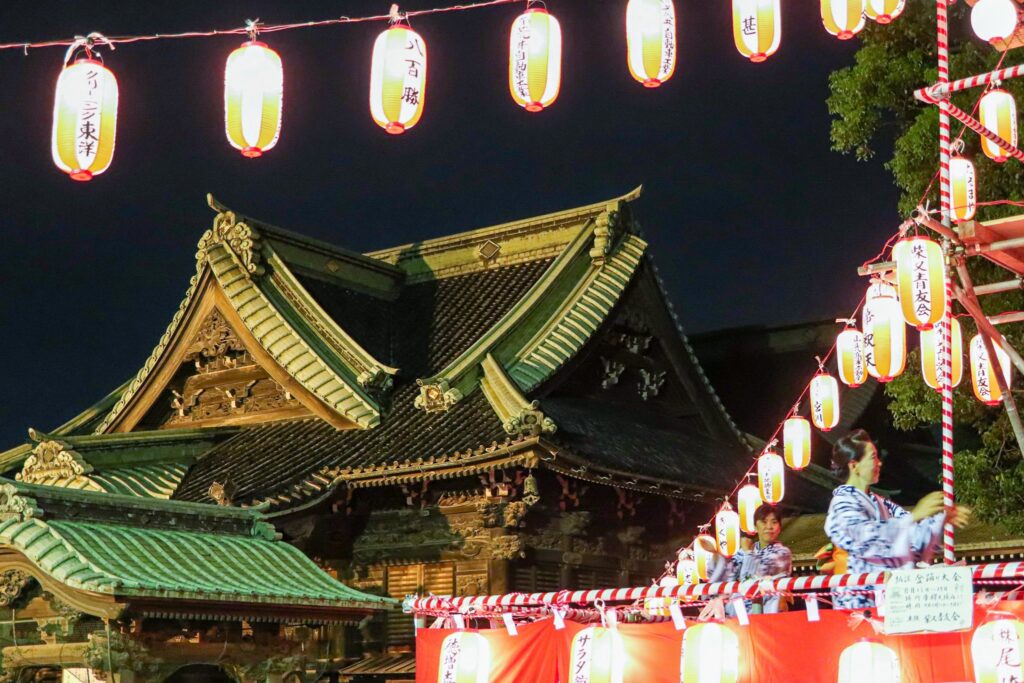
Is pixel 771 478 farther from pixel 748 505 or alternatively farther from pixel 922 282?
pixel 922 282

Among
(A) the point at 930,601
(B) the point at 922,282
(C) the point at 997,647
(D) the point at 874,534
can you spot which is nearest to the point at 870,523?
(D) the point at 874,534

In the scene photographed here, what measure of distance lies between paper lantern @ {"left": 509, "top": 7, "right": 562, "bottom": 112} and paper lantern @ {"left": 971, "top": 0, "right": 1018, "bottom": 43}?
4054 millimetres

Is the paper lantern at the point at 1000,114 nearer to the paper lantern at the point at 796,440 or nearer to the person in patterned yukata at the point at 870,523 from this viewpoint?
the paper lantern at the point at 796,440

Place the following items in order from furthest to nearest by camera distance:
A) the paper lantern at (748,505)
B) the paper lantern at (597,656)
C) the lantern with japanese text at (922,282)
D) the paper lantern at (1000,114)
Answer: the paper lantern at (748,505), the paper lantern at (1000,114), the lantern with japanese text at (922,282), the paper lantern at (597,656)

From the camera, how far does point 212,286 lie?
21.2m

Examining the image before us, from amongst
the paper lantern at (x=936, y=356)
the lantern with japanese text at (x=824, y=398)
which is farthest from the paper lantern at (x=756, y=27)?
the lantern with japanese text at (x=824, y=398)

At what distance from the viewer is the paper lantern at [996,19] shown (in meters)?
11.3

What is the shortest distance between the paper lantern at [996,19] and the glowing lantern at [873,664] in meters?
5.76

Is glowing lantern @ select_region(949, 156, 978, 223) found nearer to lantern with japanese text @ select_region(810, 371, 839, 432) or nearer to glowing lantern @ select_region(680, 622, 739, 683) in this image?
lantern with japanese text @ select_region(810, 371, 839, 432)

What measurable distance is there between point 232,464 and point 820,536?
8.96 m

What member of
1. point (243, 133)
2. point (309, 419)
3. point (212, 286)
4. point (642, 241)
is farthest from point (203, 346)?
point (243, 133)

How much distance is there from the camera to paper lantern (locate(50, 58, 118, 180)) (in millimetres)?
12047

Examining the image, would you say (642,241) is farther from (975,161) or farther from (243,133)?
(243,133)

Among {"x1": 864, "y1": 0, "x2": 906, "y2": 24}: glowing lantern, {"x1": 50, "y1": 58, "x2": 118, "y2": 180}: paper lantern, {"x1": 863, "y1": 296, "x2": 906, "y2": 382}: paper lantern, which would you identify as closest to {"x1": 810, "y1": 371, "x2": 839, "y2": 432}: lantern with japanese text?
{"x1": 863, "y1": 296, "x2": 906, "y2": 382}: paper lantern
